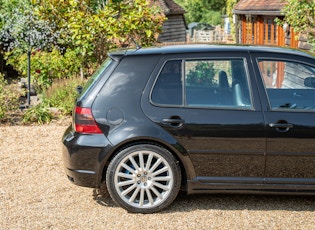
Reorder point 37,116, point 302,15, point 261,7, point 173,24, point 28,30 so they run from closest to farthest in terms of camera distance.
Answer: point 37,116, point 302,15, point 28,30, point 261,7, point 173,24

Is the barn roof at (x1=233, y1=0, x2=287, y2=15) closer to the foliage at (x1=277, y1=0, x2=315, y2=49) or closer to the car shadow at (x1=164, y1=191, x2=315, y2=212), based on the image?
the foliage at (x1=277, y1=0, x2=315, y2=49)

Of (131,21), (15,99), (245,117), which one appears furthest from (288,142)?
(131,21)

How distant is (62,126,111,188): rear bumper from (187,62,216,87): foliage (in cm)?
101

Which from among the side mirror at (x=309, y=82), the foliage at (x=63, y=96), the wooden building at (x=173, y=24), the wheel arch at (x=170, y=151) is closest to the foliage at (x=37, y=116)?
the foliage at (x=63, y=96)

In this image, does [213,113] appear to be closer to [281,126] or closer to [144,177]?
[281,126]

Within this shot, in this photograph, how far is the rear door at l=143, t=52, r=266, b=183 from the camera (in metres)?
5.56

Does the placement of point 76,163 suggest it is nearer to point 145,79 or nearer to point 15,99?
point 145,79

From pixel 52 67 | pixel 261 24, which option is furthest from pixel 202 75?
pixel 261 24

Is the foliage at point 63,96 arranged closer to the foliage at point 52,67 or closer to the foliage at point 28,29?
the foliage at point 28,29

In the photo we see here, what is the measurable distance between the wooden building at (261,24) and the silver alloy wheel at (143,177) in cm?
1558

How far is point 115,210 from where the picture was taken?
5.82m

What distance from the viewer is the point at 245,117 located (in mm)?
5562

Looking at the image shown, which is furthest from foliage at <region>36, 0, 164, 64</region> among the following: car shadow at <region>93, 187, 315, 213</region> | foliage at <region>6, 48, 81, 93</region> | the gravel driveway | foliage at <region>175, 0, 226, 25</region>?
foliage at <region>175, 0, 226, 25</region>

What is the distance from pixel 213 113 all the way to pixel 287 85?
2.87ft
